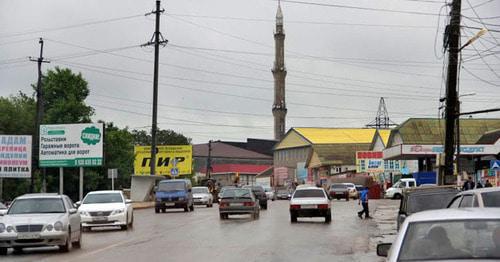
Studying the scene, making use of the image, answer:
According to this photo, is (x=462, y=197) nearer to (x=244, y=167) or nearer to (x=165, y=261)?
(x=165, y=261)

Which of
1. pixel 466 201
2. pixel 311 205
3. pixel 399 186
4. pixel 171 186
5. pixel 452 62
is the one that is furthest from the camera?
pixel 399 186

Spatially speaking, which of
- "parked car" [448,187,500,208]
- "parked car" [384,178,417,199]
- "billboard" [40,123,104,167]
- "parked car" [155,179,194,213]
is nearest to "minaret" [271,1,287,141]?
"parked car" [384,178,417,199]

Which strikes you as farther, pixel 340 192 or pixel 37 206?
pixel 340 192

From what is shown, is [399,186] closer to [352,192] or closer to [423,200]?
[352,192]

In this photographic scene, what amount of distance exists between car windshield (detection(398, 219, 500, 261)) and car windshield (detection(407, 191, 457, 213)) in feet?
37.1

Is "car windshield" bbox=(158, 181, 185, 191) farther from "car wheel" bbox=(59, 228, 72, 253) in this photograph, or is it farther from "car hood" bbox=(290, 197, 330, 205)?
"car wheel" bbox=(59, 228, 72, 253)

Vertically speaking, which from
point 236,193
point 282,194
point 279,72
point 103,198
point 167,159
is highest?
point 279,72

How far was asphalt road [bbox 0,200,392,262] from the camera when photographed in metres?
19.1

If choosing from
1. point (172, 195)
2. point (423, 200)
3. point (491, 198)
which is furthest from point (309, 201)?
point (491, 198)

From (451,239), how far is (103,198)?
24.9m

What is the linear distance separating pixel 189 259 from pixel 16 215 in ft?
17.0

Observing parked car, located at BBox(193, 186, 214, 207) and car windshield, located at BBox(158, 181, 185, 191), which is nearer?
car windshield, located at BBox(158, 181, 185, 191)

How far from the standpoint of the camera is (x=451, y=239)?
738cm

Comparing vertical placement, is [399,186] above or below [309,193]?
above
